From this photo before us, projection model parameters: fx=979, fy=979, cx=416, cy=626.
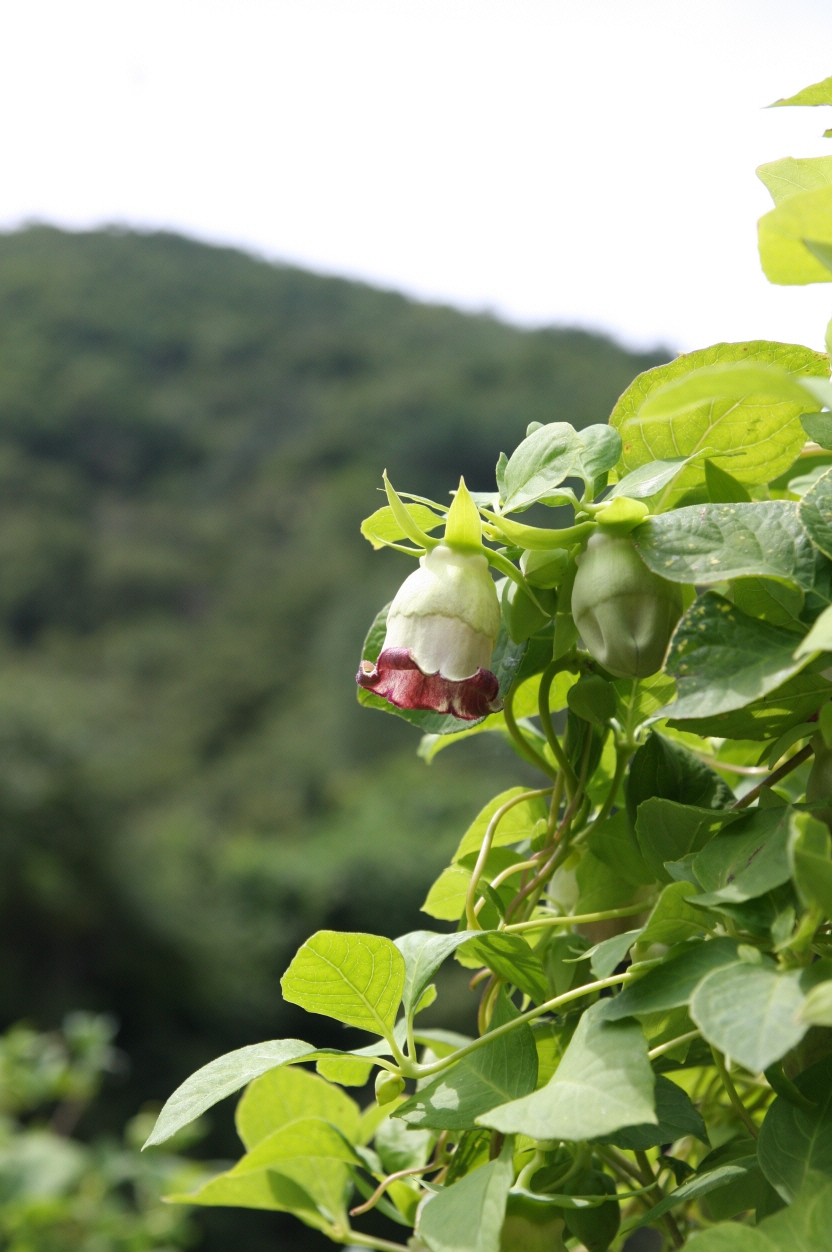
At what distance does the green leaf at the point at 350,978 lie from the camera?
0.52 ft

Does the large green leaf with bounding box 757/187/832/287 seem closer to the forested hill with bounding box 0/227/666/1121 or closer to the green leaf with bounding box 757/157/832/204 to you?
the green leaf with bounding box 757/157/832/204

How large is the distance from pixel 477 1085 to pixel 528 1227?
27mm

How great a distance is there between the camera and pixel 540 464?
161 millimetres

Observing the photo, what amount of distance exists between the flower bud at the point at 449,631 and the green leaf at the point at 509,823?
0.19ft

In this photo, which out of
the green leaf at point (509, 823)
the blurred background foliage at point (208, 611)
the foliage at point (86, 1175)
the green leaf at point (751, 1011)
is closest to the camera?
the green leaf at point (751, 1011)

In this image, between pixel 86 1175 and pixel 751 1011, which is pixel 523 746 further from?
pixel 86 1175

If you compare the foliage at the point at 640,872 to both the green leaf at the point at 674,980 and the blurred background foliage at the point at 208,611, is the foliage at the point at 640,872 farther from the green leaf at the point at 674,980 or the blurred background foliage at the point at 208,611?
the blurred background foliage at the point at 208,611

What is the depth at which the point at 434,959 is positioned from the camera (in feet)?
0.54

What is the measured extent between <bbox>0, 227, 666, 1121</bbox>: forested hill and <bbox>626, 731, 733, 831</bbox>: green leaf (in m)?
4.58

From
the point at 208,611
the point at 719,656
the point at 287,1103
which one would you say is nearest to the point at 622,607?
the point at 719,656

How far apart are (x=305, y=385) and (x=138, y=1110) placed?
7798mm

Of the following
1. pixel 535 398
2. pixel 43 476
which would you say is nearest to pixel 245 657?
pixel 43 476

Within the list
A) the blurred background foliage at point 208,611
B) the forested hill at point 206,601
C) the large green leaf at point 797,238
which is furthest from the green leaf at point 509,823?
the forested hill at point 206,601

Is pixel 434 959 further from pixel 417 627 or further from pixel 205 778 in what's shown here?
pixel 205 778
